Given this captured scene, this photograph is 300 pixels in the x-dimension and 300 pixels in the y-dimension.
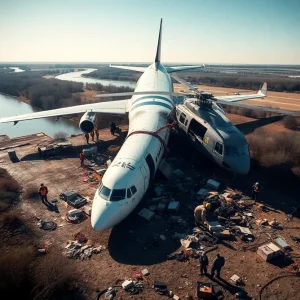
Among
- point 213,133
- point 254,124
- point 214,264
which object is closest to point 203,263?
point 214,264

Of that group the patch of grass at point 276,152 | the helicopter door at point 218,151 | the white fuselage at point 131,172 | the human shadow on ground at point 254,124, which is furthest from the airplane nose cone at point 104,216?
the human shadow on ground at point 254,124

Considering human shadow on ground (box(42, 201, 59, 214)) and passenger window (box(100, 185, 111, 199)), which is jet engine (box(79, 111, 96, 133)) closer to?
human shadow on ground (box(42, 201, 59, 214))

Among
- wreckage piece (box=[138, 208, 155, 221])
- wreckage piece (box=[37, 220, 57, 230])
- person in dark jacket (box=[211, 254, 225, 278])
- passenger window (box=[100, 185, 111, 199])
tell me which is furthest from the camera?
wreckage piece (box=[138, 208, 155, 221])

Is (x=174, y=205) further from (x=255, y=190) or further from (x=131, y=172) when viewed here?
(x=255, y=190)

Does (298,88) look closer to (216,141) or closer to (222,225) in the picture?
(216,141)

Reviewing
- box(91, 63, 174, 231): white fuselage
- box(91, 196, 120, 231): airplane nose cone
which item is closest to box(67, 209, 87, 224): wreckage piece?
box(91, 63, 174, 231): white fuselage

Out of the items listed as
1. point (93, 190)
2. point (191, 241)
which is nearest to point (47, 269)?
point (191, 241)

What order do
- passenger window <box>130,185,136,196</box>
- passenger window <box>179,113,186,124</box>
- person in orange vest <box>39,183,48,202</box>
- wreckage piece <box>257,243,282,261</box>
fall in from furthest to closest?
1. passenger window <box>179,113,186,124</box>
2. person in orange vest <box>39,183,48,202</box>
3. passenger window <box>130,185,136,196</box>
4. wreckage piece <box>257,243,282,261</box>

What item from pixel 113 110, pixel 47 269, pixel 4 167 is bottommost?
pixel 4 167
